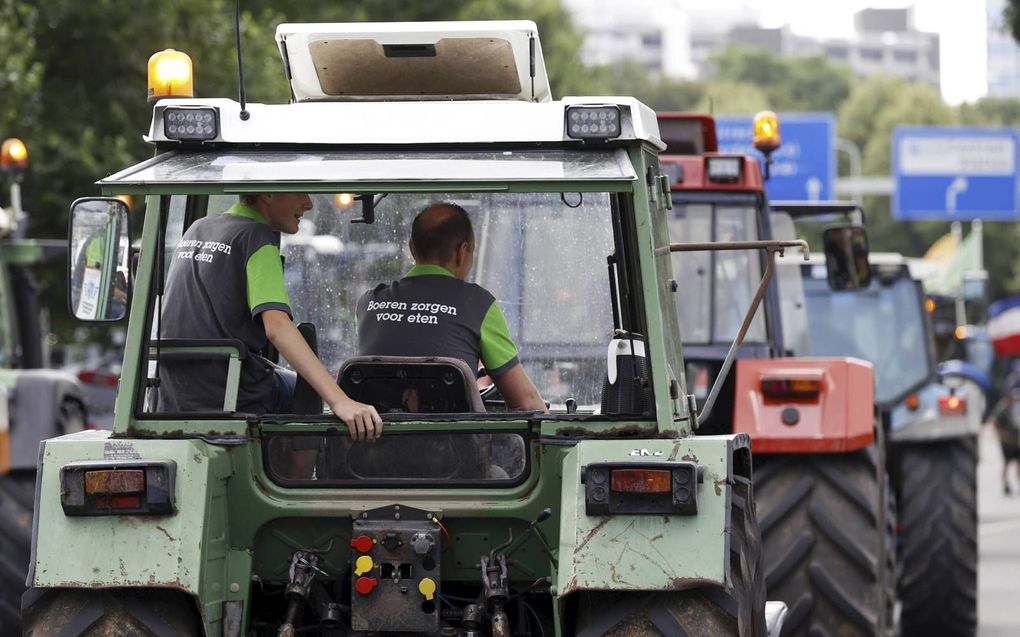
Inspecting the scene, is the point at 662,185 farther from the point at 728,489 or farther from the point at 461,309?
the point at 728,489

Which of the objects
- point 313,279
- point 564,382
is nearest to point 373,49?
point 313,279

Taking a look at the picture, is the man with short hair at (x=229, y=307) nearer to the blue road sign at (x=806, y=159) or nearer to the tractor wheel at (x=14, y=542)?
the tractor wheel at (x=14, y=542)

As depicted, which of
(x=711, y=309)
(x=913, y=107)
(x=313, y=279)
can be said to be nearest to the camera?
(x=313, y=279)

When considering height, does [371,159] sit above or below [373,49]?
below

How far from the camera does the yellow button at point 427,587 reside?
5.37 meters

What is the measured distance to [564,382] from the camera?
6.02 m

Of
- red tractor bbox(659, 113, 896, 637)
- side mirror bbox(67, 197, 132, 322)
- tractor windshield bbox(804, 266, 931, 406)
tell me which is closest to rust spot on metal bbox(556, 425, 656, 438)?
side mirror bbox(67, 197, 132, 322)

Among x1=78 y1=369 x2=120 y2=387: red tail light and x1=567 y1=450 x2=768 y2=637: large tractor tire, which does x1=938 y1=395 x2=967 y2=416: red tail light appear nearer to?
x1=567 y1=450 x2=768 y2=637: large tractor tire

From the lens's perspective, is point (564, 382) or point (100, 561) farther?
point (564, 382)

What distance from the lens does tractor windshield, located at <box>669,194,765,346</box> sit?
28.9ft

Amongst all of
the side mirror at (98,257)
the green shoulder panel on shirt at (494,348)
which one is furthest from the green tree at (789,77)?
the side mirror at (98,257)

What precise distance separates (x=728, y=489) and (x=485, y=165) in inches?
42.3

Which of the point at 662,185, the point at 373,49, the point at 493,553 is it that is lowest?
the point at 493,553

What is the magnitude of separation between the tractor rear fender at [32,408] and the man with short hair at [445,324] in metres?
4.86
